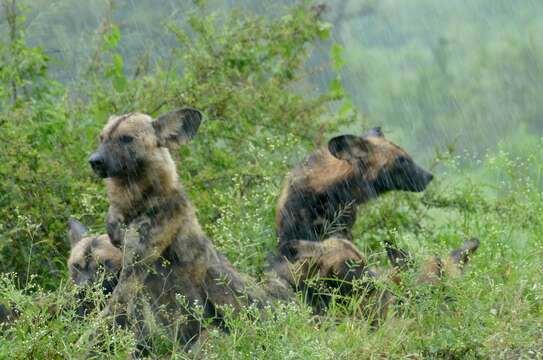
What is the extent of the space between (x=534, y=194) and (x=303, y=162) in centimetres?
168

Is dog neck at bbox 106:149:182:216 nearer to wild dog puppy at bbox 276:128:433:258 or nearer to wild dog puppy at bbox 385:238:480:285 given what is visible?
wild dog puppy at bbox 276:128:433:258

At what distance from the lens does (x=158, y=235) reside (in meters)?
6.14

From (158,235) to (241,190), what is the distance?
241 centimetres

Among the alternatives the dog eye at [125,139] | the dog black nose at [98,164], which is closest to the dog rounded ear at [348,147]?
the dog eye at [125,139]

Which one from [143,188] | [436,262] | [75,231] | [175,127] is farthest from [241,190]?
[436,262]

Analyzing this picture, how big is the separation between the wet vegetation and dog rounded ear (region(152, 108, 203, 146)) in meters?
0.66

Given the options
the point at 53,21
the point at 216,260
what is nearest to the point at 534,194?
the point at 216,260

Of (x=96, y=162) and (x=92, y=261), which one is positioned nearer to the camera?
(x=96, y=162)

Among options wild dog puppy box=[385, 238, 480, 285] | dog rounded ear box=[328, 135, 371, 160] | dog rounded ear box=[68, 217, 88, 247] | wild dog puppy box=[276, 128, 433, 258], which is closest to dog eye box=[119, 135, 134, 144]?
dog rounded ear box=[68, 217, 88, 247]

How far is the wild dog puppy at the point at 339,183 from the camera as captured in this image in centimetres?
754

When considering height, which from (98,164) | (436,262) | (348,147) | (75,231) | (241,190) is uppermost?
(98,164)

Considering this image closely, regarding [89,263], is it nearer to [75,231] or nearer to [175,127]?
[75,231]

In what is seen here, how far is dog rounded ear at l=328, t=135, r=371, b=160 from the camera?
309 inches

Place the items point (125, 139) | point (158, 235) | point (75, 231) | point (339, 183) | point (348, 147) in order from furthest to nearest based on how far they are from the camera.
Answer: point (348, 147), point (339, 183), point (75, 231), point (125, 139), point (158, 235)
